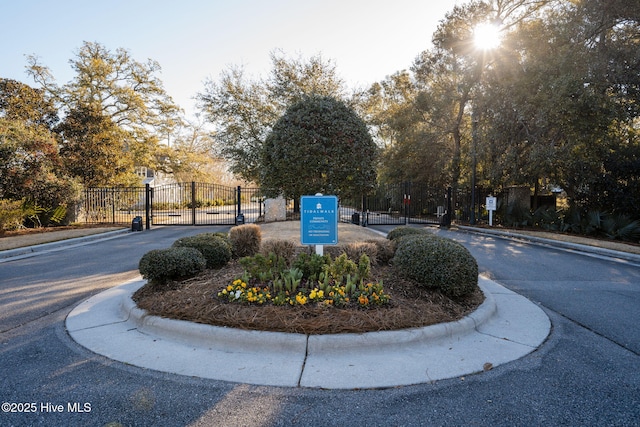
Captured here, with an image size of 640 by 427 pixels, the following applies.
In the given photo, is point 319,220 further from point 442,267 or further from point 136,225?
point 136,225

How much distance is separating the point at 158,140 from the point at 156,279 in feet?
74.0

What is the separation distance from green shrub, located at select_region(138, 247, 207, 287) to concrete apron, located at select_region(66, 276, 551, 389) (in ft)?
2.43

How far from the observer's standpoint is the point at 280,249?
19.2ft

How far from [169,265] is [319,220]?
2.25 m

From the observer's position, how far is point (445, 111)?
21656 mm

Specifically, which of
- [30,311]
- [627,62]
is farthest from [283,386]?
[627,62]

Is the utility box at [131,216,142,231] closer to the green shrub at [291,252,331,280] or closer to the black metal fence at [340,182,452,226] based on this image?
the black metal fence at [340,182,452,226]

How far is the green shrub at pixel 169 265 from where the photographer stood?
493cm

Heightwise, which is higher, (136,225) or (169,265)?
(169,265)

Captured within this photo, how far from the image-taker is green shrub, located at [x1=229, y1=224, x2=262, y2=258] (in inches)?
277

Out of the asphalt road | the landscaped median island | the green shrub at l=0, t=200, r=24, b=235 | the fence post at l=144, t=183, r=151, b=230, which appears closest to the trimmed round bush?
the landscaped median island

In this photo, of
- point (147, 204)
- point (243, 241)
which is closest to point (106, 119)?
point (147, 204)

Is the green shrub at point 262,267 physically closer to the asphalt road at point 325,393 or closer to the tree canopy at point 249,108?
the asphalt road at point 325,393

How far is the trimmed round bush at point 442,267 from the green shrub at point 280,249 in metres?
1.86
